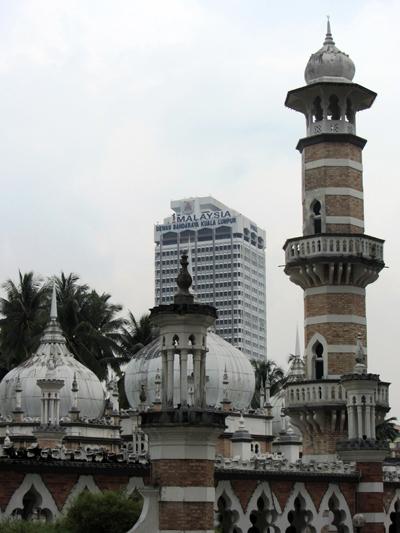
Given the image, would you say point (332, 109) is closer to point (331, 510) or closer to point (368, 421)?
point (368, 421)

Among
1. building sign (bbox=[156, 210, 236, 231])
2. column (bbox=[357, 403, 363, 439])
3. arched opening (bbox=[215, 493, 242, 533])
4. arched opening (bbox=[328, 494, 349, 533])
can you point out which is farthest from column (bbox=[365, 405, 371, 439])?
building sign (bbox=[156, 210, 236, 231])

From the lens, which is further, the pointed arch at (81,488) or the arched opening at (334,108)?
the arched opening at (334,108)

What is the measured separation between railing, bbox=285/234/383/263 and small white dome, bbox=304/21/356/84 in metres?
5.87

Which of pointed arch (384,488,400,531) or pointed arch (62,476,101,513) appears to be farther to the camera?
pointed arch (384,488,400,531)

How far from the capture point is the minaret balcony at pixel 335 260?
40125mm

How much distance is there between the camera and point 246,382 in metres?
49.6

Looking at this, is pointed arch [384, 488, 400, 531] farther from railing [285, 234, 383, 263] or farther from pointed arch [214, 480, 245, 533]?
railing [285, 234, 383, 263]

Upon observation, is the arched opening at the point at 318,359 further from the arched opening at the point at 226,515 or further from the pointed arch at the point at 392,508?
the arched opening at the point at 226,515

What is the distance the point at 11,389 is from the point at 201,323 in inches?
1127

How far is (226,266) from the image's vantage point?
160m

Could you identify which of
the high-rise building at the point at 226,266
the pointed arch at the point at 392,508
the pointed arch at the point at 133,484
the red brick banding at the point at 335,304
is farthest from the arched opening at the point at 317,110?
the high-rise building at the point at 226,266

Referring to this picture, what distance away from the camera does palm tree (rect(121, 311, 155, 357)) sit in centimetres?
7262

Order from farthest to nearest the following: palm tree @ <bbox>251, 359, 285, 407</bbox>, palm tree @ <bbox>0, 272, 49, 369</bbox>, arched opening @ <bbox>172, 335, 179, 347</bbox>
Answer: palm tree @ <bbox>251, 359, 285, 407</bbox>, palm tree @ <bbox>0, 272, 49, 369</bbox>, arched opening @ <bbox>172, 335, 179, 347</bbox>

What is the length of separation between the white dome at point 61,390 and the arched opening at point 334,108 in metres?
16.6
